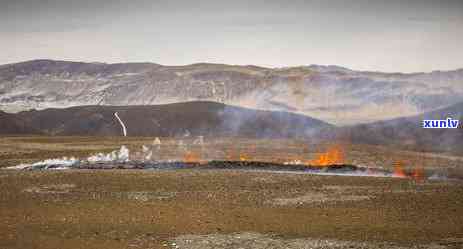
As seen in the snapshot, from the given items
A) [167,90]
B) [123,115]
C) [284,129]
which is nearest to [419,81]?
[284,129]

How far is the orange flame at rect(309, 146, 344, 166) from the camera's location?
38544 mm

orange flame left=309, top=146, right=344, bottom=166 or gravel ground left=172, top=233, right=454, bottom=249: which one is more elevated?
orange flame left=309, top=146, right=344, bottom=166

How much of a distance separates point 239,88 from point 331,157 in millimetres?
72670

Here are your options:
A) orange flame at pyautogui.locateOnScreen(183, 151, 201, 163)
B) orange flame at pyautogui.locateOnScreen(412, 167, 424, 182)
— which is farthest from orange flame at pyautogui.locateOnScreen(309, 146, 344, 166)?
orange flame at pyautogui.locateOnScreen(183, 151, 201, 163)

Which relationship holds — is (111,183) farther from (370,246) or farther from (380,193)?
(370,246)

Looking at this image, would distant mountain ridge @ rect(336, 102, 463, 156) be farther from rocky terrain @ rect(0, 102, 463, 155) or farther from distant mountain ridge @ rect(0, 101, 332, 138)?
distant mountain ridge @ rect(0, 101, 332, 138)

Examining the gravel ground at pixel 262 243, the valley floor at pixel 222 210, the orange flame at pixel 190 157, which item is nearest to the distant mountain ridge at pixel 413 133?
the orange flame at pixel 190 157

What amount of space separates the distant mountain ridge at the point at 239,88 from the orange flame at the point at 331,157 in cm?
2541

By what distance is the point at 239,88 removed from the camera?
11481cm

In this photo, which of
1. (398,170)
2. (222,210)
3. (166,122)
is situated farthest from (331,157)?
(166,122)

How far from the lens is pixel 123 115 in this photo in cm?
8950

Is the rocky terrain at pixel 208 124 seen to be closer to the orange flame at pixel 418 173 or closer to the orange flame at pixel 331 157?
the orange flame at pixel 331 157

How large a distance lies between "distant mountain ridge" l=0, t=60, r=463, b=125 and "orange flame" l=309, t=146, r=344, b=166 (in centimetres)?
2541

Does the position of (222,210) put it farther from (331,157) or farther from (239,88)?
(239,88)
